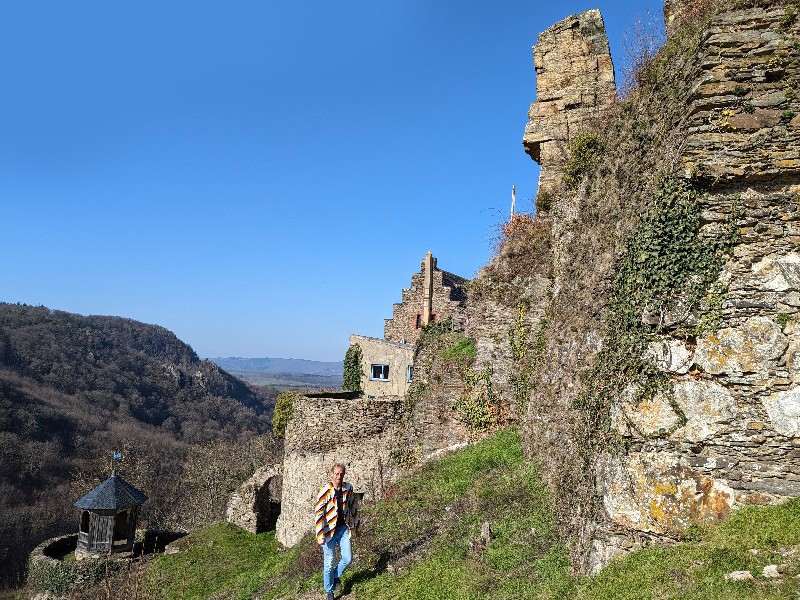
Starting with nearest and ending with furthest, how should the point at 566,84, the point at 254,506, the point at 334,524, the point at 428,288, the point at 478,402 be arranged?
the point at 334,524 < the point at 478,402 < the point at 566,84 < the point at 254,506 < the point at 428,288

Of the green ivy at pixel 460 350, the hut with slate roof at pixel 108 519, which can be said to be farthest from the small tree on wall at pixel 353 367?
the green ivy at pixel 460 350

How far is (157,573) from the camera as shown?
1586 centimetres

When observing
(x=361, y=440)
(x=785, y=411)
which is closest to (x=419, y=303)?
→ (x=361, y=440)

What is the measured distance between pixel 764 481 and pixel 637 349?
167 cm

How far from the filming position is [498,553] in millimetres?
6711

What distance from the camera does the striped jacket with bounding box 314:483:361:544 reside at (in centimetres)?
681

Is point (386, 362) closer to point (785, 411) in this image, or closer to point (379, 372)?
point (379, 372)

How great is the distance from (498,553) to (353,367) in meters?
22.5

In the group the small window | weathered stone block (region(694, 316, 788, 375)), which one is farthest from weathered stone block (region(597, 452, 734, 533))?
the small window

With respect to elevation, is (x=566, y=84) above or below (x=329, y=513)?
above

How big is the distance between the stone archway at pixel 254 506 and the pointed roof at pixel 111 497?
159 inches

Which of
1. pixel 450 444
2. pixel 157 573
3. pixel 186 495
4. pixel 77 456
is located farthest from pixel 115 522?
pixel 77 456

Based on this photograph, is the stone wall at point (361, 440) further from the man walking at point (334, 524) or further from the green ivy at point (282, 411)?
the green ivy at point (282, 411)

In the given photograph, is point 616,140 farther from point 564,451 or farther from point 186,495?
point 186,495
